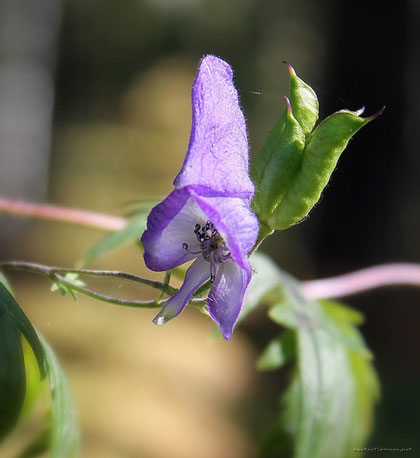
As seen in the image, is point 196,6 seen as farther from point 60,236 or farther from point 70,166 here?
point 60,236

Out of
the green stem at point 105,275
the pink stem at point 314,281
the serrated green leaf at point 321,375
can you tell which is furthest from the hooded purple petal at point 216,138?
the pink stem at point 314,281

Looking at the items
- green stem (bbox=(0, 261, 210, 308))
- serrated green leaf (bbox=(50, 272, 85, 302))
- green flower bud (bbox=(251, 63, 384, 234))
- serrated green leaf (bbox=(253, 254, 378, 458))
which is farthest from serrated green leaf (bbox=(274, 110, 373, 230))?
serrated green leaf (bbox=(253, 254, 378, 458))

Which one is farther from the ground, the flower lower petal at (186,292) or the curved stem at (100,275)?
the flower lower petal at (186,292)

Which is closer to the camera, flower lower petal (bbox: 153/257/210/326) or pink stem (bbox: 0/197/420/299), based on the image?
flower lower petal (bbox: 153/257/210/326)

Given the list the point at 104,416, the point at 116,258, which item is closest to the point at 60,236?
the point at 116,258

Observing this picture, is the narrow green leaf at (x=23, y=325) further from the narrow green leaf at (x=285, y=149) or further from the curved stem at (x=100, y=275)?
the narrow green leaf at (x=285, y=149)

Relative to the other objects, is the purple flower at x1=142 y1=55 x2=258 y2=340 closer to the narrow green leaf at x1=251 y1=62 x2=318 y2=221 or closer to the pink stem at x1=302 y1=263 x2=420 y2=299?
the narrow green leaf at x1=251 y1=62 x2=318 y2=221

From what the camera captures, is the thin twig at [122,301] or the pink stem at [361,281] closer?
the thin twig at [122,301]

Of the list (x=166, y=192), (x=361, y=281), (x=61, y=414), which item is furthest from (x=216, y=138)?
(x=166, y=192)
